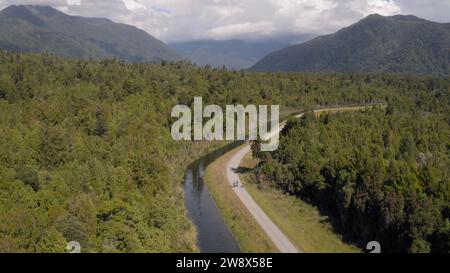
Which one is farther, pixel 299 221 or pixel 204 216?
pixel 204 216

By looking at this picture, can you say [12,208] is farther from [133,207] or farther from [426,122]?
[426,122]

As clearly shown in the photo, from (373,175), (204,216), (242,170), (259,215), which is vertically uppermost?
(373,175)

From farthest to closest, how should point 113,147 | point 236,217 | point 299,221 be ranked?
point 113,147 → point 236,217 → point 299,221

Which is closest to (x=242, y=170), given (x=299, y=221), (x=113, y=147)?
(x=113, y=147)

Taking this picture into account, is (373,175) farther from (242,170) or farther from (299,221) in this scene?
(242,170)

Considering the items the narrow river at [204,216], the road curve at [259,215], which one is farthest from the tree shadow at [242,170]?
A: the narrow river at [204,216]

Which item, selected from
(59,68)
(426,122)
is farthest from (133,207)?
(59,68)
